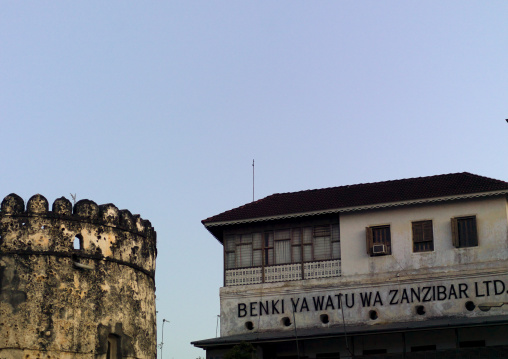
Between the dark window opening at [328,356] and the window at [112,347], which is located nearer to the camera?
the window at [112,347]

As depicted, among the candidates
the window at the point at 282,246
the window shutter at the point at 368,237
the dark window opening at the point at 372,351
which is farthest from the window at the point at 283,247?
the dark window opening at the point at 372,351

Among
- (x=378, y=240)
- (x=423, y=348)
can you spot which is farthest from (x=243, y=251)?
(x=423, y=348)

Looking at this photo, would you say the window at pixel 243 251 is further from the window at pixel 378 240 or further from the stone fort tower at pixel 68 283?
the stone fort tower at pixel 68 283

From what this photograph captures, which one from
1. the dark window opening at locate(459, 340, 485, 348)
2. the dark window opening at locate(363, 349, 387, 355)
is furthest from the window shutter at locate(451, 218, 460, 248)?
the dark window opening at locate(363, 349, 387, 355)

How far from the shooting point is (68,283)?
29828 mm

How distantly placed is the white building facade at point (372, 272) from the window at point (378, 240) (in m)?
0.04

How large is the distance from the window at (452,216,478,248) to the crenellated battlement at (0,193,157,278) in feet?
35.9

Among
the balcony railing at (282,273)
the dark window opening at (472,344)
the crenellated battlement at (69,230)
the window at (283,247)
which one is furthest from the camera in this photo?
the window at (283,247)

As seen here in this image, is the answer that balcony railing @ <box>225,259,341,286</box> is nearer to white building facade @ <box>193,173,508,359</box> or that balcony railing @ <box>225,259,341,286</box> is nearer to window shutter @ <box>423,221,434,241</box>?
white building facade @ <box>193,173,508,359</box>

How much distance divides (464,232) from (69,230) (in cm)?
1348

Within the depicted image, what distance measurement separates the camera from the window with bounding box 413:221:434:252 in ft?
109

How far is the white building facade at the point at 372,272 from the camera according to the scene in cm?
3203

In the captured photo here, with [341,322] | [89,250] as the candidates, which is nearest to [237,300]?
[341,322]

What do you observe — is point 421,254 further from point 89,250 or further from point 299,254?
point 89,250
